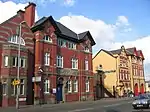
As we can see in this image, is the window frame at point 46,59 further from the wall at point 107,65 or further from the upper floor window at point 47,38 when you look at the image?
the wall at point 107,65

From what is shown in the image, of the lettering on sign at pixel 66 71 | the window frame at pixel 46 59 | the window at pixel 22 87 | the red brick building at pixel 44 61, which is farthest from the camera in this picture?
the lettering on sign at pixel 66 71

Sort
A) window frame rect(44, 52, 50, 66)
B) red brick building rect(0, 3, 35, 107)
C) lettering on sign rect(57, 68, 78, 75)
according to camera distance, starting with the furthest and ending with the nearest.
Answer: lettering on sign rect(57, 68, 78, 75), window frame rect(44, 52, 50, 66), red brick building rect(0, 3, 35, 107)

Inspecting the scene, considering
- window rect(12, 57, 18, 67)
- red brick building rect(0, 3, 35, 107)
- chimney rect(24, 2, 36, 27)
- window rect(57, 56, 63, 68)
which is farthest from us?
window rect(57, 56, 63, 68)

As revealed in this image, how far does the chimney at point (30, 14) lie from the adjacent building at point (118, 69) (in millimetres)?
26621

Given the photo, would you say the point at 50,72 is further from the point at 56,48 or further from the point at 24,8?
→ the point at 24,8

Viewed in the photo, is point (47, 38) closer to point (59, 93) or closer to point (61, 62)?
point (61, 62)

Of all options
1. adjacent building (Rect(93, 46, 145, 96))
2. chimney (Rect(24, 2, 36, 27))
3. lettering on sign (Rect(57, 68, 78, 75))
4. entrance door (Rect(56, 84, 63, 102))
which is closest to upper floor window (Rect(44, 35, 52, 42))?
chimney (Rect(24, 2, 36, 27))

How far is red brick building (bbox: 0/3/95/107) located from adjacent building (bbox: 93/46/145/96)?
13633 millimetres

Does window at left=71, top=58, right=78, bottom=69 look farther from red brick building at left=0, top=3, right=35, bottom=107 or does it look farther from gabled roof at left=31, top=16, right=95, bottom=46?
red brick building at left=0, top=3, right=35, bottom=107

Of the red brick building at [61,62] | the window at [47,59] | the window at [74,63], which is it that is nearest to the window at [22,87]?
the red brick building at [61,62]

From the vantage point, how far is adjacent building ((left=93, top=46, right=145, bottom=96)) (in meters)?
56.3

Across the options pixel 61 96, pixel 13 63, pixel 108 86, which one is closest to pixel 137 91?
pixel 108 86

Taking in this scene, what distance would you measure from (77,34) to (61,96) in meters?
13.0

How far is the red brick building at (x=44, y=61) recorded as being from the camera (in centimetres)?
3072
